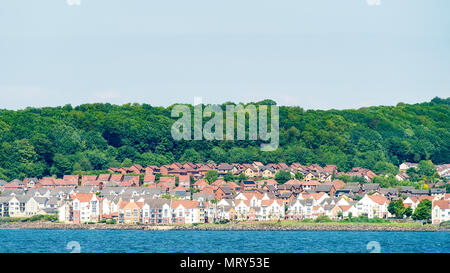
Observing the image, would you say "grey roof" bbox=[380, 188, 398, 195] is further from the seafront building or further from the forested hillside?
the forested hillside

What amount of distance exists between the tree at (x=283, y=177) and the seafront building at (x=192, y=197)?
0.57 meters

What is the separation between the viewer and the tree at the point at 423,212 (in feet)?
125

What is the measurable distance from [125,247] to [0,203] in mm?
18306

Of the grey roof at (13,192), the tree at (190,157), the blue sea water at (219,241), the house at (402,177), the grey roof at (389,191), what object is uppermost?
the tree at (190,157)

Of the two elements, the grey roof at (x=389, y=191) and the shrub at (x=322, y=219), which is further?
the grey roof at (x=389, y=191)

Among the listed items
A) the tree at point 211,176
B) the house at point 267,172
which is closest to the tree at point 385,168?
the house at point 267,172

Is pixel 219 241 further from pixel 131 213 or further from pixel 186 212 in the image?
pixel 131 213

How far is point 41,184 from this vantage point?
49375 millimetres

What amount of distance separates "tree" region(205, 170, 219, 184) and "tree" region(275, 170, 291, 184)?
4093mm

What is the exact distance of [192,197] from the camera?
44062 mm

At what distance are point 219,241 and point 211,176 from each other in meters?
20.4

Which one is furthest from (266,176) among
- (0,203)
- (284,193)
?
(0,203)

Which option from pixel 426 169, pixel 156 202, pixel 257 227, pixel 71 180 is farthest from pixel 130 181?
pixel 426 169

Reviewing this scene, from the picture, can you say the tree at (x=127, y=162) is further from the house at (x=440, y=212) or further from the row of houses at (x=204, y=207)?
the house at (x=440, y=212)
